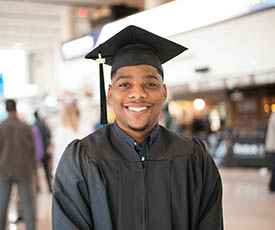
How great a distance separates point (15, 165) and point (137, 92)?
3.27 meters

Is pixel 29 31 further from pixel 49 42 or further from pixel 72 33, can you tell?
pixel 72 33

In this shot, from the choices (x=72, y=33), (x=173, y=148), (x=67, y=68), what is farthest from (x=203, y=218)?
(x=72, y=33)

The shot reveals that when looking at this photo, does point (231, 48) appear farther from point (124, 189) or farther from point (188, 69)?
point (124, 189)

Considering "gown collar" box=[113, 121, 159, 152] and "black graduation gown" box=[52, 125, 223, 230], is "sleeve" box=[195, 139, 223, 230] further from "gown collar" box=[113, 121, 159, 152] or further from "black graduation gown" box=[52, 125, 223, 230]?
"gown collar" box=[113, 121, 159, 152]

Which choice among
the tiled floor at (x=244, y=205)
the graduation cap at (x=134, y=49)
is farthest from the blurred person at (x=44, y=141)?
the graduation cap at (x=134, y=49)

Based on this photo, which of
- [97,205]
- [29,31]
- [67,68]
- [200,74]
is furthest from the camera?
[29,31]

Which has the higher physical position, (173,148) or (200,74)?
(200,74)

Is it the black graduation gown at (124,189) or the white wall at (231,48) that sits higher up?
the white wall at (231,48)

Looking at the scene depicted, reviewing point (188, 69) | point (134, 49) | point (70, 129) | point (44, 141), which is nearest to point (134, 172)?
point (134, 49)

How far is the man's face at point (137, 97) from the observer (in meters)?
1.93

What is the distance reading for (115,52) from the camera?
2.17 metres

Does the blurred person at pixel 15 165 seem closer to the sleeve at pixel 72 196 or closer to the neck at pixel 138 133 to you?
the sleeve at pixel 72 196

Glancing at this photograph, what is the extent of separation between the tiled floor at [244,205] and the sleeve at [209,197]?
342cm

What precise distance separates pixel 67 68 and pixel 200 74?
3.31 metres
